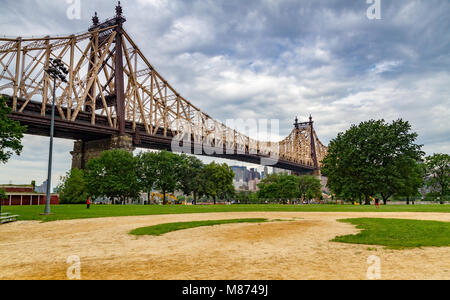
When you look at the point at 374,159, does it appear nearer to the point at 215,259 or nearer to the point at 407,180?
the point at 407,180

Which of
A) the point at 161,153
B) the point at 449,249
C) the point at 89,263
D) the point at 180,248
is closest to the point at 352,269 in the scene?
the point at 449,249

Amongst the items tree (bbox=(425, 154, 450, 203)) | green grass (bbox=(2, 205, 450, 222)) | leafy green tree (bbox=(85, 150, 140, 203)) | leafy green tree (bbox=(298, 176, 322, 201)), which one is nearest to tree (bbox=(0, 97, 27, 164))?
green grass (bbox=(2, 205, 450, 222))

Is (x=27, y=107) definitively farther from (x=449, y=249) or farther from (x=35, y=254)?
(x=449, y=249)

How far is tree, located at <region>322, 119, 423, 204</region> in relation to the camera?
43188mm

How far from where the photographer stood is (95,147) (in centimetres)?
5597

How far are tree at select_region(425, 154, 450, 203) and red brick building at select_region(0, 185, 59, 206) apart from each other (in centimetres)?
7576

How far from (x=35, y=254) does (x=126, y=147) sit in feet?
151

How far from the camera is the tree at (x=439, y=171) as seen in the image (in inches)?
2406

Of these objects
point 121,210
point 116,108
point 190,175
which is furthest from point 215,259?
point 190,175

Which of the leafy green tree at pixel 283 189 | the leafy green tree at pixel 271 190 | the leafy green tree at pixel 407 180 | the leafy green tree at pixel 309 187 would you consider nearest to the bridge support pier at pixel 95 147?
the leafy green tree at pixel 407 180

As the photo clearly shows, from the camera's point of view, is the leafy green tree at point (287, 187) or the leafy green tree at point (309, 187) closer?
the leafy green tree at point (287, 187)

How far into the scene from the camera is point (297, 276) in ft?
18.5

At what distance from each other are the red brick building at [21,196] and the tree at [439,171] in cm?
7576

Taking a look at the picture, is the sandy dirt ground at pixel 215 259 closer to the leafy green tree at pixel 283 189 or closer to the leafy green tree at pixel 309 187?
the leafy green tree at pixel 283 189
